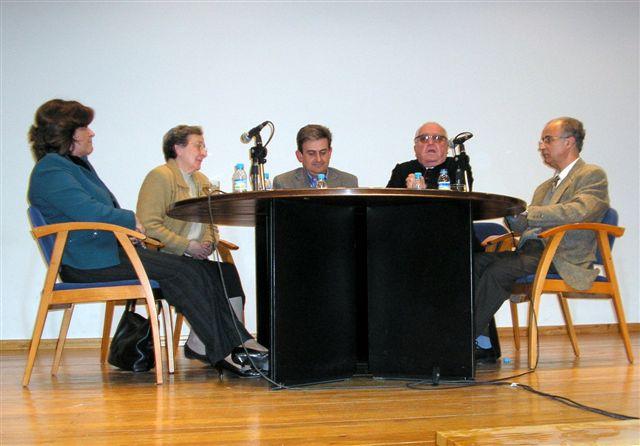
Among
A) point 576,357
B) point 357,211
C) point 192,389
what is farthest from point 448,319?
point 576,357

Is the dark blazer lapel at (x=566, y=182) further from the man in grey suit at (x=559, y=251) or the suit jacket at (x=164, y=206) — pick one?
the suit jacket at (x=164, y=206)

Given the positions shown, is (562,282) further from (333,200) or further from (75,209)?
(75,209)

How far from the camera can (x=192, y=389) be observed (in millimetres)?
2791

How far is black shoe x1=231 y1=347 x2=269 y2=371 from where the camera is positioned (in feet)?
10.1

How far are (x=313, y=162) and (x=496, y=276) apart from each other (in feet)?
3.97

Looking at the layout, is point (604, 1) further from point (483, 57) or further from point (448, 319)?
point (448, 319)

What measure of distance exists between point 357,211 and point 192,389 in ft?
3.30

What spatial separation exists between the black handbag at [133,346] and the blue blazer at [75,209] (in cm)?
38

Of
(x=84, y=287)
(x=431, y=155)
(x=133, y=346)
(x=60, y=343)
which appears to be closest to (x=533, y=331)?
(x=431, y=155)

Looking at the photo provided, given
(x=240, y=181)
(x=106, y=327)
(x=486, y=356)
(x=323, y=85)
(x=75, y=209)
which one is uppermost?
(x=323, y=85)

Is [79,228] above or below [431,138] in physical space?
below

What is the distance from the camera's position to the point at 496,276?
348cm

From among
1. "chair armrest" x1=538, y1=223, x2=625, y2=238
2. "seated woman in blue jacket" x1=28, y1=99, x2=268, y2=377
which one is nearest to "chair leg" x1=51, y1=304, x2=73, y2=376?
"seated woman in blue jacket" x1=28, y1=99, x2=268, y2=377

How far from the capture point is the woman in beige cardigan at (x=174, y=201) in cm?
357
